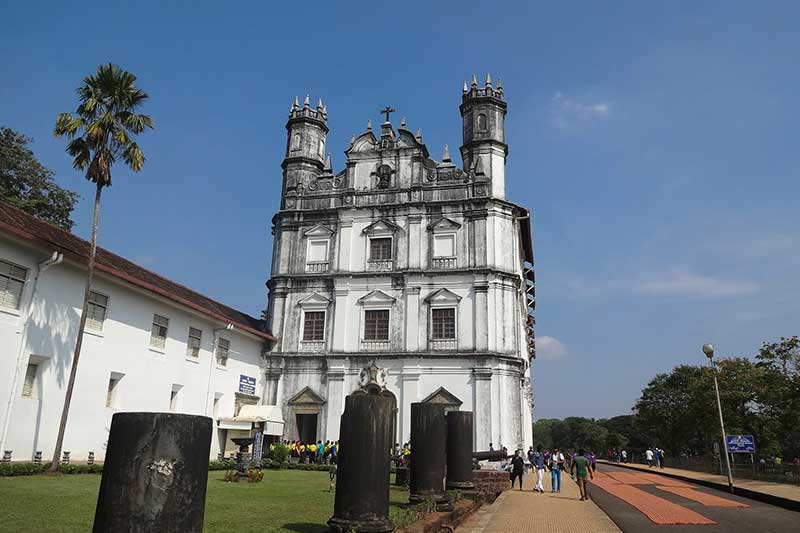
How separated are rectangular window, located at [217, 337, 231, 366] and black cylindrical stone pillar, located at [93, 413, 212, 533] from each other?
21848 millimetres

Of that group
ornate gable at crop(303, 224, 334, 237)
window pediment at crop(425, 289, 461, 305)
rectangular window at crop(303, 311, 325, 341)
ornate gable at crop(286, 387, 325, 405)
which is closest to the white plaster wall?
ornate gable at crop(286, 387, 325, 405)

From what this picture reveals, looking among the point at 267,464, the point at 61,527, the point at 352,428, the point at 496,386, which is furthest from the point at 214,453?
the point at 352,428

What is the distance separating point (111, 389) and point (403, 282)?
13386 mm

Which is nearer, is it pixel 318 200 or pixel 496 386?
pixel 496 386

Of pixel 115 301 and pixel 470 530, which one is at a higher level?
pixel 115 301

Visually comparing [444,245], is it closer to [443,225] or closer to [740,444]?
[443,225]

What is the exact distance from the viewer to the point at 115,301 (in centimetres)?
1891

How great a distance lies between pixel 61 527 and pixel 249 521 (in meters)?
2.47

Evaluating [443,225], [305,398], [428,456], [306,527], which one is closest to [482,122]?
[443,225]

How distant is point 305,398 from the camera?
88.9 ft

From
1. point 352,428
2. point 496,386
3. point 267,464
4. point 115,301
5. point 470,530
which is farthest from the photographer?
point 496,386

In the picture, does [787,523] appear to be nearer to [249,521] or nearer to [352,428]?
[352,428]

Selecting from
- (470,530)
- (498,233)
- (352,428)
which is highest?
(498,233)

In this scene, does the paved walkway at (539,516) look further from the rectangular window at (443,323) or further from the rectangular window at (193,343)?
the rectangular window at (193,343)
